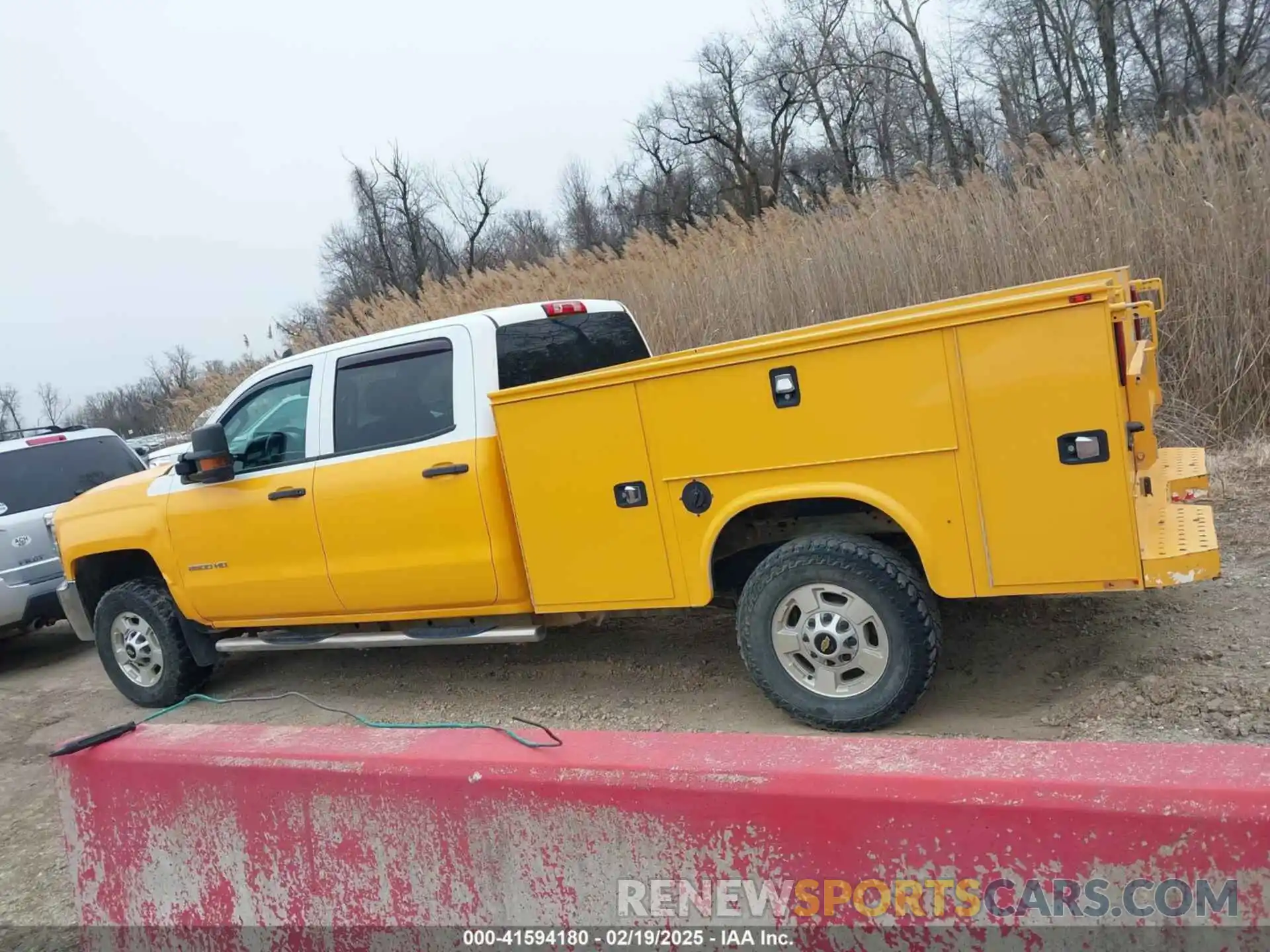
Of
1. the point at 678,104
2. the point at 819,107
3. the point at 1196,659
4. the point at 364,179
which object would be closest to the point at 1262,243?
the point at 1196,659

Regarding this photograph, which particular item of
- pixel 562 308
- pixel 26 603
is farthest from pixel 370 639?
pixel 26 603

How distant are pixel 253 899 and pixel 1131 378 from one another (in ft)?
11.4

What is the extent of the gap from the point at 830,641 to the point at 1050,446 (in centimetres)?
114

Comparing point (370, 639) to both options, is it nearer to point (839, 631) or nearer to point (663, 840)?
point (839, 631)

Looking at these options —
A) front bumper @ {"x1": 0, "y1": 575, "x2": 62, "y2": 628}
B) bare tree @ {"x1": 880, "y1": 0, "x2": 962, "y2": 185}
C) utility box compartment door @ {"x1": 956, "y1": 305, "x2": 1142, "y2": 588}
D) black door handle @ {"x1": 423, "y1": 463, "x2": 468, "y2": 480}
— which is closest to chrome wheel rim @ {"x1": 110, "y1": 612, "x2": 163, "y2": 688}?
front bumper @ {"x1": 0, "y1": 575, "x2": 62, "y2": 628}

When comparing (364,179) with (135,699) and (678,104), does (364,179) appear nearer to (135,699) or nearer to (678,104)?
(678,104)

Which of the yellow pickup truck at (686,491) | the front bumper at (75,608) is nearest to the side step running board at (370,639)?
the yellow pickup truck at (686,491)

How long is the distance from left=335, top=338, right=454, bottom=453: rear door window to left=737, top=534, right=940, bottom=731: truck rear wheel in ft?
5.94

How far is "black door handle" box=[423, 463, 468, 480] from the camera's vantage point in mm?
4488

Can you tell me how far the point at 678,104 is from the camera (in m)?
43.8

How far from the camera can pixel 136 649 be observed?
5.93 m

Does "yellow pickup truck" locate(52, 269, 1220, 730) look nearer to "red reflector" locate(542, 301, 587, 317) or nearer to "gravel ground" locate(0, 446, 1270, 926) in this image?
"red reflector" locate(542, 301, 587, 317)

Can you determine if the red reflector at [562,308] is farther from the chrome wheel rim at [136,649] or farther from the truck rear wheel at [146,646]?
the chrome wheel rim at [136,649]

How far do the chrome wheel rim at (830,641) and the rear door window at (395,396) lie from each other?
74.9 inches
